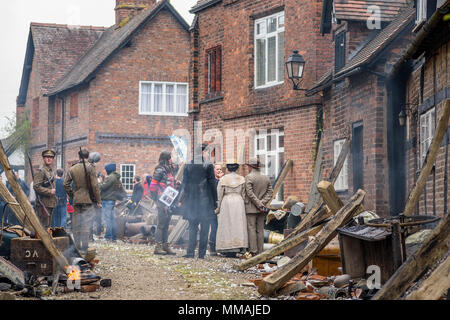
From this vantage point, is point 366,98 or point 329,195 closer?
point 329,195

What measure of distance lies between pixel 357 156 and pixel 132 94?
1894cm

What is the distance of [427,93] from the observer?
40.8ft

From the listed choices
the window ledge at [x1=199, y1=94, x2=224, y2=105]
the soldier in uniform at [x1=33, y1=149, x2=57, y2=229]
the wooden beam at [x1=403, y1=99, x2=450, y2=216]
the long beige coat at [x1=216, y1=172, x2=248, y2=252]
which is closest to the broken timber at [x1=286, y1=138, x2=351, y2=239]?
the long beige coat at [x1=216, y1=172, x2=248, y2=252]

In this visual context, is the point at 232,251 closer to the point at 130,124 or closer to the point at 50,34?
the point at 130,124

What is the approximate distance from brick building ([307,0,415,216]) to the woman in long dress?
295 centimetres

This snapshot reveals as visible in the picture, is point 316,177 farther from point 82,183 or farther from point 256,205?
point 82,183

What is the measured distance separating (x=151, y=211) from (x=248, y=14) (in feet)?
20.8

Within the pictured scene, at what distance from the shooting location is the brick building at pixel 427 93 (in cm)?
1099

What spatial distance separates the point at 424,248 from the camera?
7.51 meters

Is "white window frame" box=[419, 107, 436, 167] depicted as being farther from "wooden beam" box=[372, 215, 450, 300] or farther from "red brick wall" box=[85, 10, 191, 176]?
"red brick wall" box=[85, 10, 191, 176]

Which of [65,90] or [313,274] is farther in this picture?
[65,90]

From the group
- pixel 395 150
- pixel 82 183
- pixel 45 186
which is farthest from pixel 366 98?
pixel 45 186

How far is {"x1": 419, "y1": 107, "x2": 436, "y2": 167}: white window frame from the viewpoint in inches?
479

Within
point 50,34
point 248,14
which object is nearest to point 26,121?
point 50,34
